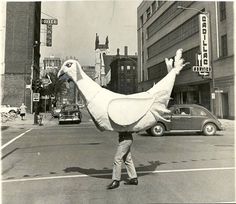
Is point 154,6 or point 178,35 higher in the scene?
point 154,6

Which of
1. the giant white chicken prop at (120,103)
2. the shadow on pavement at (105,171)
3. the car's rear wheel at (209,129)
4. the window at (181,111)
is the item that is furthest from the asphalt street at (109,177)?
the window at (181,111)

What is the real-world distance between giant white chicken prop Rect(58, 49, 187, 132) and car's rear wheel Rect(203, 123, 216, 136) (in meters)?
9.68

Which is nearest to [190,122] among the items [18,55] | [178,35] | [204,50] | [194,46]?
[204,50]

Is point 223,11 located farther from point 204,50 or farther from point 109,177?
point 109,177

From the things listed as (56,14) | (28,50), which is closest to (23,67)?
(28,50)

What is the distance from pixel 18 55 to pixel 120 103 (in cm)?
4299

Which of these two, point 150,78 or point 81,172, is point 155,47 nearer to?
point 150,78

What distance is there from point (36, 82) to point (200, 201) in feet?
73.5

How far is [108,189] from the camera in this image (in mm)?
4723

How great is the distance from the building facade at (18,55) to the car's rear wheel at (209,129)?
33.9 meters

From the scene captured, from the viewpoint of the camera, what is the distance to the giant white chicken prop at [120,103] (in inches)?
171

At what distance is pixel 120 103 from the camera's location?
434 centimetres

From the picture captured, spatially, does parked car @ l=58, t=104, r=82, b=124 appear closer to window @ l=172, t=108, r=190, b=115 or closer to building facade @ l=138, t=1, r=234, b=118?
building facade @ l=138, t=1, r=234, b=118

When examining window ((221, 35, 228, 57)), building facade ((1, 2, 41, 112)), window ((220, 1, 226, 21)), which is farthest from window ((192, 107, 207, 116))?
building facade ((1, 2, 41, 112))
